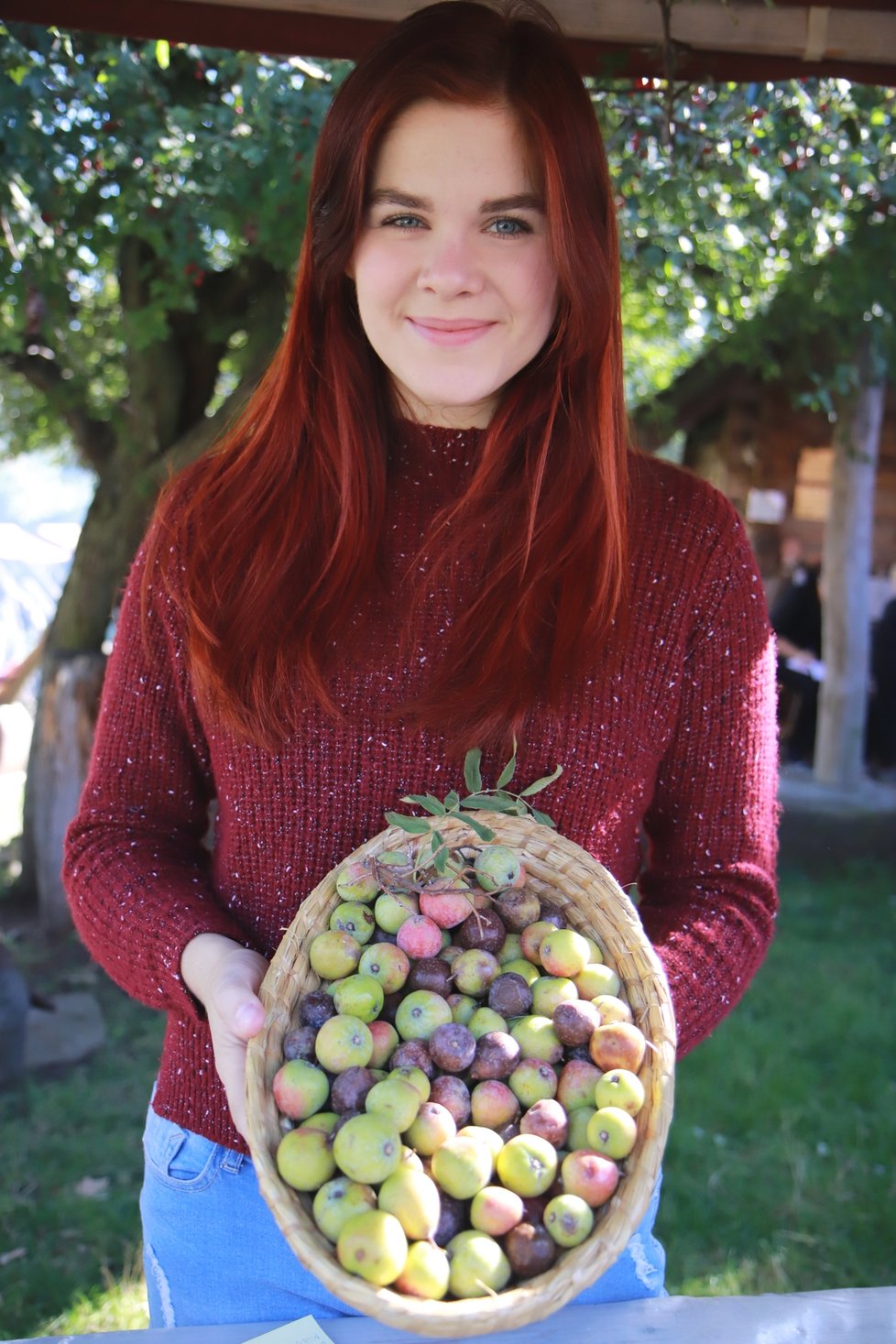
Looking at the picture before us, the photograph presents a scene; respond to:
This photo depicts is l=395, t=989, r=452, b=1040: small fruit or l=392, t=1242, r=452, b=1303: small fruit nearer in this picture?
l=392, t=1242, r=452, b=1303: small fruit

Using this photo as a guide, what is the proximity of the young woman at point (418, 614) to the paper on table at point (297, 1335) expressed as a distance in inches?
7.1

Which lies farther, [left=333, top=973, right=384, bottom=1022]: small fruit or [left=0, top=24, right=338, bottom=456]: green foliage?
[left=0, top=24, right=338, bottom=456]: green foliage

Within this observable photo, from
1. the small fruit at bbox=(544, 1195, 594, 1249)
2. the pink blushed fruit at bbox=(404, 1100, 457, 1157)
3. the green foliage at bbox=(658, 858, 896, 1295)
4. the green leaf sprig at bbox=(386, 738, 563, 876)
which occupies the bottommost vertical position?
the green foliage at bbox=(658, 858, 896, 1295)

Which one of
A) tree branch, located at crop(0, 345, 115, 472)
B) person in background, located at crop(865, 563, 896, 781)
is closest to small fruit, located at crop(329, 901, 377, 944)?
tree branch, located at crop(0, 345, 115, 472)

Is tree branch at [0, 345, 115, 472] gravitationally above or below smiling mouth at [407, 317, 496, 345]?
above

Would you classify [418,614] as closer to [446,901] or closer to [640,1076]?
[446,901]

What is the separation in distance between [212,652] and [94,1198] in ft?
9.87

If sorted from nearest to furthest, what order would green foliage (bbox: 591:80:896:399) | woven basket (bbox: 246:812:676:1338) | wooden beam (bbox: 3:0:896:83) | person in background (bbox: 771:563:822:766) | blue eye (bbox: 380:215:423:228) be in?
woven basket (bbox: 246:812:676:1338) < blue eye (bbox: 380:215:423:228) < wooden beam (bbox: 3:0:896:83) < green foliage (bbox: 591:80:896:399) < person in background (bbox: 771:563:822:766)

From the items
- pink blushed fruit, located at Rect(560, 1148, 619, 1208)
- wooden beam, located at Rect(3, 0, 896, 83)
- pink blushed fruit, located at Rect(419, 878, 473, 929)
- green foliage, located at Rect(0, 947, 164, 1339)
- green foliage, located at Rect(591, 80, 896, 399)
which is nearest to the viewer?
pink blushed fruit, located at Rect(560, 1148, 619, 1208)

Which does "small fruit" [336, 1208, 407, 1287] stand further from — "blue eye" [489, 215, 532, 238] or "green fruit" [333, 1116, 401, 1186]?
"blue eye" [489, 215, 532, 238]

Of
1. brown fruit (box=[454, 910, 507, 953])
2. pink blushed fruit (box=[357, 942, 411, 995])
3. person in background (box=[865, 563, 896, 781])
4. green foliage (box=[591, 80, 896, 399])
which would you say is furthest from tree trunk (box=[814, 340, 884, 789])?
pink blushed fruit (box=[357, 942, 411, 995])

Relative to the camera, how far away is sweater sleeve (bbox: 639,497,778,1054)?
1.68 meters

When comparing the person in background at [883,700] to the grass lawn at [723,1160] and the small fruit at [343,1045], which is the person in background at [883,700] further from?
the small fruit at [343,1045]

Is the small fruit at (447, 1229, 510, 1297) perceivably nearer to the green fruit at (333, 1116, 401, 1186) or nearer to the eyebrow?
the green fruit at (333, 1116, 401, 1186)
